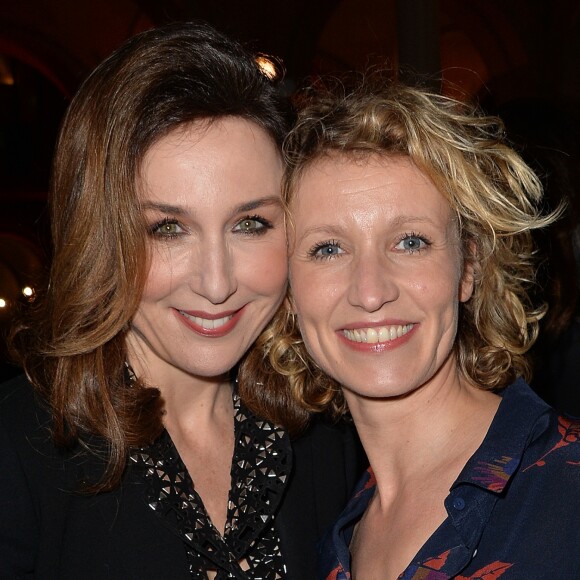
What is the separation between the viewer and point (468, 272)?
6.70 feet

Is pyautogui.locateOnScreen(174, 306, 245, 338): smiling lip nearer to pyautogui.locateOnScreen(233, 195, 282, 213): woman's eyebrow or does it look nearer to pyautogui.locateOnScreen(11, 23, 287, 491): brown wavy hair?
pyautogui.locateOnScreen(11, 23, 287, 491): brown wavy hair

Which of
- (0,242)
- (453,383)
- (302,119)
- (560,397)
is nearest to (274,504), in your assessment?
(453,383)

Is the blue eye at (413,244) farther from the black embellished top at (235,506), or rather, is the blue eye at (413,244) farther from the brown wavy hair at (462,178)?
the black embellished top at (235,506)

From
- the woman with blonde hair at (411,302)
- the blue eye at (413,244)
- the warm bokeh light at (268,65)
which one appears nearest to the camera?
the woman with blonde hair at (411,302)

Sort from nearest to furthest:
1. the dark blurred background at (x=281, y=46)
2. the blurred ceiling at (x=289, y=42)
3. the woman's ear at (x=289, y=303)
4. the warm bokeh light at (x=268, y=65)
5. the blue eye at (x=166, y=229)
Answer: the blue eye at (x=166, y=229) < the woman's ear at (x=289, y=303) < the warm bokeh light at (x=268, y=65) < the dark blurred background at (x=281, y=46) < the blurred ceiling at (x=289, y=42)

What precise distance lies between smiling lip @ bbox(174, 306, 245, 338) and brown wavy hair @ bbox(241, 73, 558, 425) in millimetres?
253

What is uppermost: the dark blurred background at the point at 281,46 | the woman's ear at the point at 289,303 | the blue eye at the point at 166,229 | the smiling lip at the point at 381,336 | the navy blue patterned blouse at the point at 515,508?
the dark blurred background at the point at 281,46

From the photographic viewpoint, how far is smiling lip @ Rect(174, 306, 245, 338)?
2027 millimetres

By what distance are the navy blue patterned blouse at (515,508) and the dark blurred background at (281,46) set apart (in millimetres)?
4831

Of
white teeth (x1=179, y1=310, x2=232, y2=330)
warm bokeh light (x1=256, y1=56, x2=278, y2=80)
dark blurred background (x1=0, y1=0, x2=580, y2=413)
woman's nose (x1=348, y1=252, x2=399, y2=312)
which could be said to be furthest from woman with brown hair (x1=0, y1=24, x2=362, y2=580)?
dark blurred background (x1=0, y1=0, x2=580, y2=413)

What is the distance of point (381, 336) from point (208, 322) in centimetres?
47

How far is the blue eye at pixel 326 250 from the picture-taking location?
74.6 inches

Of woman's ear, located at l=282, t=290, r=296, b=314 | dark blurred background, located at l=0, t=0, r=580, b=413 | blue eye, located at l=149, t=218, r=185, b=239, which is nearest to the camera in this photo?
blue eye, located at l=149, t=218, r=185, b=239

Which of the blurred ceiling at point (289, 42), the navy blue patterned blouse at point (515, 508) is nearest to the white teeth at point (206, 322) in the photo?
the navy blue patterned blouse at point (515, 508)
